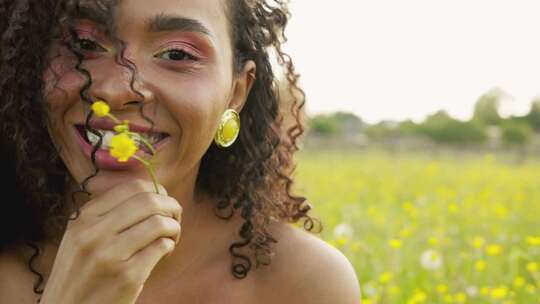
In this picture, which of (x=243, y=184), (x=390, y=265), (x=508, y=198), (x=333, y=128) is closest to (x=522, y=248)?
(x=390, y=265)

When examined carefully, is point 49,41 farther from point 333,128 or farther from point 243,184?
point 333,128

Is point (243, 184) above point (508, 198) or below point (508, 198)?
above

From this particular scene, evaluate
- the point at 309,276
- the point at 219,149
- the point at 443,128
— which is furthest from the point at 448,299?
the point at 443,128

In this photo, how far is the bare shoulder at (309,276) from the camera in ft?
7.35

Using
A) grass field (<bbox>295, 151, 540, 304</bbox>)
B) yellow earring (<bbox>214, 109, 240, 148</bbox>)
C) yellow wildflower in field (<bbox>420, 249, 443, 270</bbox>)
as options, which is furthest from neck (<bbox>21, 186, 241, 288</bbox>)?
yellow wildflower in field (<bbox>420, 249, 443, 270</bbox>)

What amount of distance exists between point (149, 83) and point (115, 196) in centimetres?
29

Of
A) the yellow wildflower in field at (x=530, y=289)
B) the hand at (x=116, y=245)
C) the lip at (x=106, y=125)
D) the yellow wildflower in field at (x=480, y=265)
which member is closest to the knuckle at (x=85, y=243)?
the hand at (x=116, y=245)

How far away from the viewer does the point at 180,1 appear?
180 centimetres

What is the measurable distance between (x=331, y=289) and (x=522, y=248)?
3166 millimetres

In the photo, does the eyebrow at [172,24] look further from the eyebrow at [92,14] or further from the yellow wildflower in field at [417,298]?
the yellow wildflower in field at [417,298]

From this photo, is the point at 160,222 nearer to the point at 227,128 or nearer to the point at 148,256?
the point at 148,256

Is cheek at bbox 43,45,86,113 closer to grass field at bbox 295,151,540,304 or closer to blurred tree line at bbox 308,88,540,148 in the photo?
grass field at bbox 295,151,540,304

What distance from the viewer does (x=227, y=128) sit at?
2.02m

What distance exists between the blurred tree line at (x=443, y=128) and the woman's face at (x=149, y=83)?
72.4 feet
